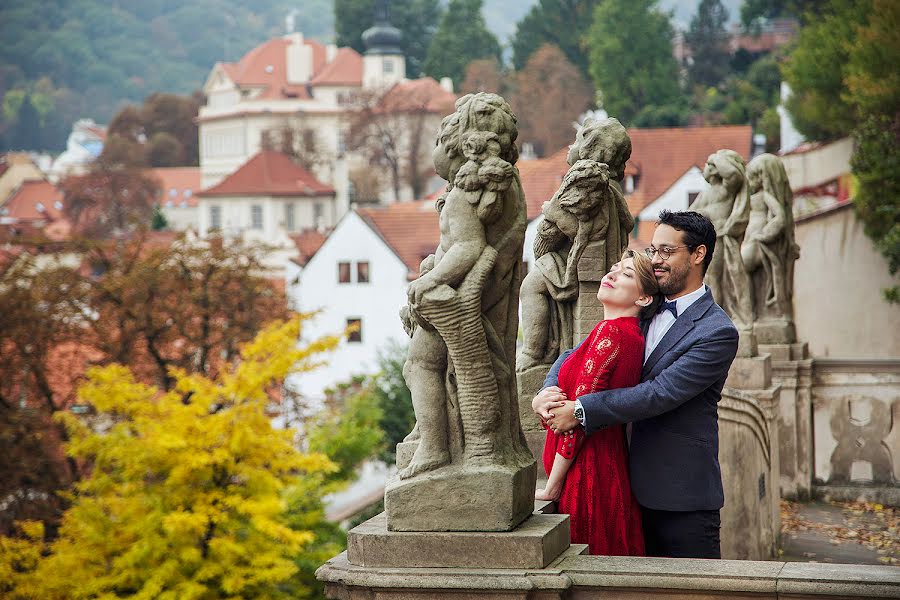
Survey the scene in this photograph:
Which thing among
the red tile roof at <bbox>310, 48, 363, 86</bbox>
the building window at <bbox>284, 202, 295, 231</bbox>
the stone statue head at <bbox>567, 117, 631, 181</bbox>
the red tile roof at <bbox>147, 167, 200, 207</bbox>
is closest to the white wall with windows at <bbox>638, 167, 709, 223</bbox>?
the stone statue head at <bbox>567, 117, 631, 181</bbox>

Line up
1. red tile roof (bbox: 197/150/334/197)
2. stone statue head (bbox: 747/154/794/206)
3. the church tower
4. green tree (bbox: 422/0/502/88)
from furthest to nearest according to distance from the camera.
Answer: the church tower
green tree (bbox: 422/0/502/88)
red tile roof (bbox: 197/150/334/197)
stone statue head (bbox: 747/154/794/206)

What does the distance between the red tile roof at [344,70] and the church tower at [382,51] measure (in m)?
1.96

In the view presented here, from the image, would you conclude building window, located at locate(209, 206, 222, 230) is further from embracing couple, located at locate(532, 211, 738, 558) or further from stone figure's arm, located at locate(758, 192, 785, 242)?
embracing couple, located at locate(532, 211, 738, 558)

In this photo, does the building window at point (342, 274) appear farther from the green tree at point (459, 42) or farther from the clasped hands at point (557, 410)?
the clasped hands at point (557, 410)

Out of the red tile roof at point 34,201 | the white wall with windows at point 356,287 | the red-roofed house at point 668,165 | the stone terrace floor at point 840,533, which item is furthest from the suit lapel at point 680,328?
the red tile roof at point 34,201

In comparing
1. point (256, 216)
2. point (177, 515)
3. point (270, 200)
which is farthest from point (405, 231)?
point (256, 216)

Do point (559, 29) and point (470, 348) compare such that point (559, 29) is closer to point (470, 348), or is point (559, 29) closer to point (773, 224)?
point (773, 224)

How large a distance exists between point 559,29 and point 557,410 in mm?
99696

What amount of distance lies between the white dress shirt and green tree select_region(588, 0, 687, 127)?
74.8m

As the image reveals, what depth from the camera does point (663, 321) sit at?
5.73 m

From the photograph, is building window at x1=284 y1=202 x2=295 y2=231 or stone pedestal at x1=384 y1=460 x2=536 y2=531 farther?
building window at x1=284 y1=202 x2=295 y2=231

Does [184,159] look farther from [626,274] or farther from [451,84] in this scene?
[626,274]

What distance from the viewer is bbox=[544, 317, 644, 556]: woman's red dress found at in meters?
5.59

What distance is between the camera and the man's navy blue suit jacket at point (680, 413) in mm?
5473
